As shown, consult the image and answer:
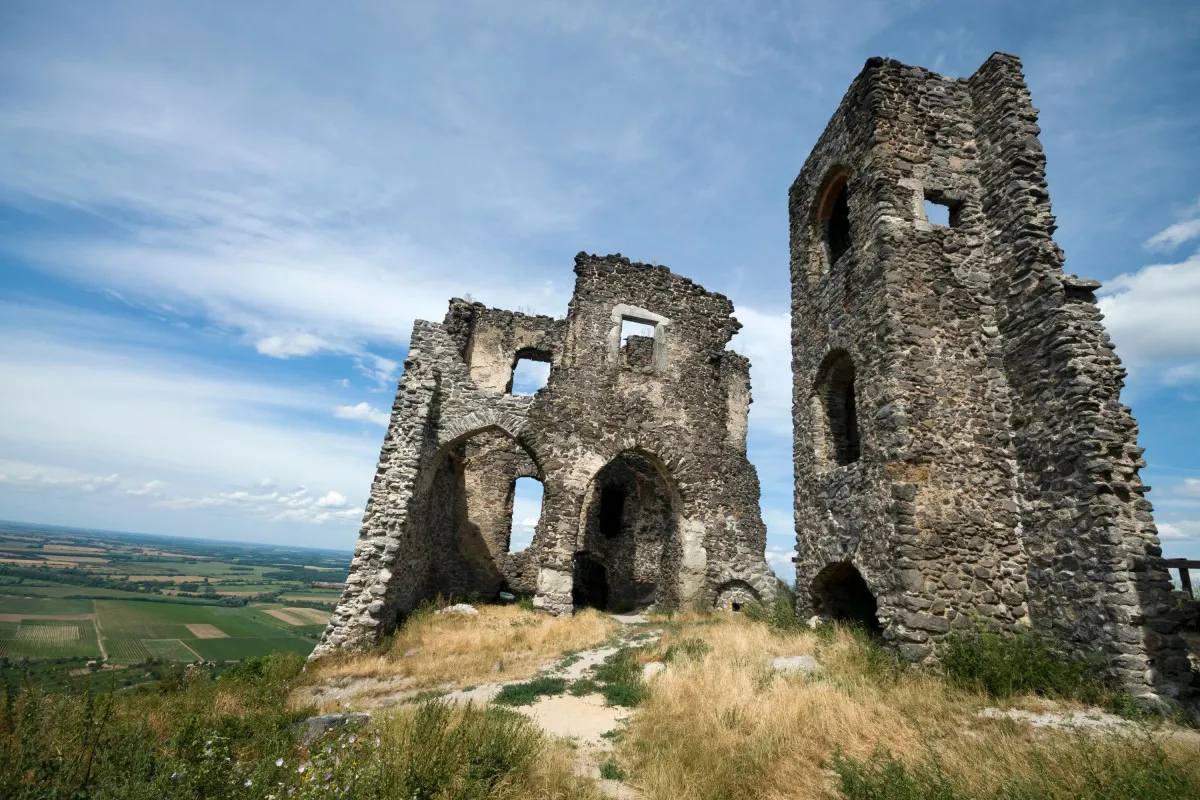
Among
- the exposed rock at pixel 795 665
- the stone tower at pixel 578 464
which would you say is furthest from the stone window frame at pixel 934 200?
the stone tower at pixel 578 464

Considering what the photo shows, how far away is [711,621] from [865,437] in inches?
→ 252

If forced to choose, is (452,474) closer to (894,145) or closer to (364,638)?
(364,638)

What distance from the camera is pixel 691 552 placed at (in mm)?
14555

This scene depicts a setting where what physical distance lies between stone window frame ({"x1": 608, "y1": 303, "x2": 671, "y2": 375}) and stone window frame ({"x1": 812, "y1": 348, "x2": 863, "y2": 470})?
219 inches

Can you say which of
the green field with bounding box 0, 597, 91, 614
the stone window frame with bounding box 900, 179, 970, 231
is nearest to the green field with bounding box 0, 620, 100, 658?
the green field with bounding box 0, 597, 91, 614

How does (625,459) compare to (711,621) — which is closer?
(711,621)

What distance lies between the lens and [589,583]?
1880 cm

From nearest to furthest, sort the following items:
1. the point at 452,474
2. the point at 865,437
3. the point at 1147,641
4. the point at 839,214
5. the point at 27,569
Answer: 1. the point at 1147,641
2. the point at 865,437
3. the point at 839,214
4. the point at 452,474
5. the point at 27,569

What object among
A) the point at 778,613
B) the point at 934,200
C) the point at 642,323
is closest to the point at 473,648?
the point at 778,613

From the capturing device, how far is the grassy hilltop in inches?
142

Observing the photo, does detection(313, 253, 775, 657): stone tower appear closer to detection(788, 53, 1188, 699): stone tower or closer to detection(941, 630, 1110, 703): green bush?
detection(788, 53, 1188, 699): stone tower

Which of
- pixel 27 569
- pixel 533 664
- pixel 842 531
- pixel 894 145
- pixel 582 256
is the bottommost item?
pixel 27 569

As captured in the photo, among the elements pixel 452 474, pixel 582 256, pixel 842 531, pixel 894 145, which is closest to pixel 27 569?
pixel 452 474

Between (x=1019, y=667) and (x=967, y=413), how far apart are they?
347 centimetres
